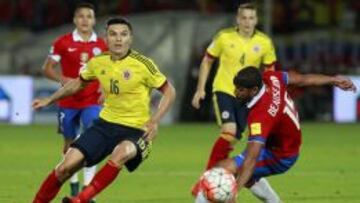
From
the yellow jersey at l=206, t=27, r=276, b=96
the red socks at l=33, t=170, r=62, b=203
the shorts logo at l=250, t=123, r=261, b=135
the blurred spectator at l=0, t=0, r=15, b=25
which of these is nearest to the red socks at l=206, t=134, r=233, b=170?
the yellow jersey at l=206, t=27, r=276, b=96

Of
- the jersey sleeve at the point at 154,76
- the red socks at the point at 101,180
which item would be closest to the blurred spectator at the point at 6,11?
the jersey sleeve at the point at 154,76

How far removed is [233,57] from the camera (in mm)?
14438

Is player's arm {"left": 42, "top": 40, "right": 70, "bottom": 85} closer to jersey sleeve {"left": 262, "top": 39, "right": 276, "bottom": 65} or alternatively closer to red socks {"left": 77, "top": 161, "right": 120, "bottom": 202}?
jersey sleeve {"left": 262, "top": 39, "right": 276, "bottom": 65}

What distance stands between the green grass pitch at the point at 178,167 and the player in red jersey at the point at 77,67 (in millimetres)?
861

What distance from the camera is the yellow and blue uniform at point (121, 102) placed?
1121cm

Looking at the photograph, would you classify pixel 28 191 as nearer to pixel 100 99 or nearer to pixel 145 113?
pixel 100 99

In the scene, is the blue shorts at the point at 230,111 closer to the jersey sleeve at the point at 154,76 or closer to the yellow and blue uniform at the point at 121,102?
the yellow and blue uniform at the point at 121,102

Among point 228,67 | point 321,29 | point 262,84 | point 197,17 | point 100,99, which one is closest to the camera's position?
point 262,84

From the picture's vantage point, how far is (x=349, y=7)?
3200 centimetres

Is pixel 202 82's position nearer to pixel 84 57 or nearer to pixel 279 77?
pixel 84 57

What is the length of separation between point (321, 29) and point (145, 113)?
20207mm

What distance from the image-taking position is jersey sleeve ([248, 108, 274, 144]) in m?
10.1

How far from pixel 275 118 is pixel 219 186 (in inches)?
31.1

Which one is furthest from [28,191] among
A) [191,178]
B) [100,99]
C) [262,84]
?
[262,84]
